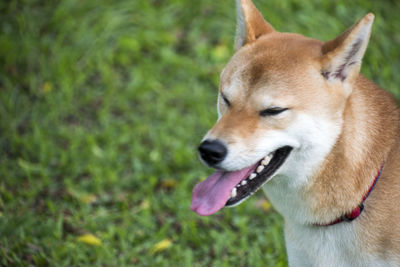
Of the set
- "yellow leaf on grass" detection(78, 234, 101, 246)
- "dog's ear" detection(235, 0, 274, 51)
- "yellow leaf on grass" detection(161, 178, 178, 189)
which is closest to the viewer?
"dog's ear" detection(235, 0, 274, 51)

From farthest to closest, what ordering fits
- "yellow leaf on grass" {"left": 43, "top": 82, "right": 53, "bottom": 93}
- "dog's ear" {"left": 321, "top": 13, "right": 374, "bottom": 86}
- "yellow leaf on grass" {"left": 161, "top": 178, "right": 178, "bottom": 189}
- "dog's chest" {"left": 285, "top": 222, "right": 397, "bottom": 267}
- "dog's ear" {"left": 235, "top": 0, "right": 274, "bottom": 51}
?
1. "yellow leaf on grass" {"left": 43, "top": 82, "right": 53, "bottom": 93}
2. "yellow leaf on grass" {"left": 161, "top": 178, "right": 178, "bottom": 189}
3. "dog's ear" {"left": 235, "top": 0, "right": 274, "bottom": 51}
4. "dog's chest" {"left": 285, "top": 222, "right": 397, "bottom": 267}
5. "dog's ear" {"left": 321, "top": 13, "right": 374, "bottom": 86}

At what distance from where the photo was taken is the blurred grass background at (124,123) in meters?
4.10

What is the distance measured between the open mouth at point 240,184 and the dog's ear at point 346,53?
519 millimetres

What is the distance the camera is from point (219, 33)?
6523mm

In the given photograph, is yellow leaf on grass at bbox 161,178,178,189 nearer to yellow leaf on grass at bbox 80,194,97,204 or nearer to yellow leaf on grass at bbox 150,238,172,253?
yellow leaf on grass at bbox 80,194,97,204

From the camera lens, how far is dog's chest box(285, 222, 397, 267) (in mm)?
2826

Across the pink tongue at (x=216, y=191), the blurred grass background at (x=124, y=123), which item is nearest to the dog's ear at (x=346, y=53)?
the pink tongue at (x=216, y=191)

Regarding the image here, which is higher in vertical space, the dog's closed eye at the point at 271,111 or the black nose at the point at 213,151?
the dog's closed eye at the point at 271,111

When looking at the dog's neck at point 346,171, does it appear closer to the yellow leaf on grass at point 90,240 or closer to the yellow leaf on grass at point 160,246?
the yellow leaf on grass at point 160,246

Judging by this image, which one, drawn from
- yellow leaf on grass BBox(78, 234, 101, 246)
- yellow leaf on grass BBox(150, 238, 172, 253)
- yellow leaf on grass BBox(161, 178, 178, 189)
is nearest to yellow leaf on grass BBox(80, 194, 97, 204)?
yellow leaf on grass BBox(78, 234, 101, 246)

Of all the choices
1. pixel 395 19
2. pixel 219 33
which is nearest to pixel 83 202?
pixel 219 33

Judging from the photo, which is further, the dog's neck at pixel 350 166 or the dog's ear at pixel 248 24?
the dog's ear at pixel 248 24

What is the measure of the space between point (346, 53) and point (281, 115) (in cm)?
51

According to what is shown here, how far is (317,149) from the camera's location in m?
2.82
